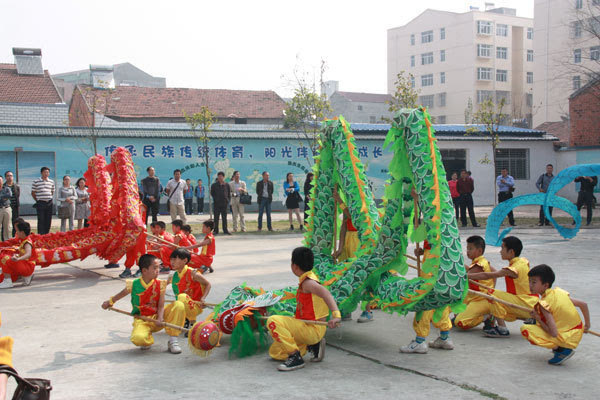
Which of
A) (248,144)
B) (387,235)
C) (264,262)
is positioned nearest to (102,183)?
(264,262)

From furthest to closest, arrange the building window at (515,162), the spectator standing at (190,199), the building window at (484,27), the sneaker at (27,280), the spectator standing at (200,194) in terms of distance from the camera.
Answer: the building window at (484,27)
the building window at (515,162)
the spectator standing at (190,199)
the spectator standing at (200,194)
the sneaker at (27,280)

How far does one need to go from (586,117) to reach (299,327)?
25.4 m

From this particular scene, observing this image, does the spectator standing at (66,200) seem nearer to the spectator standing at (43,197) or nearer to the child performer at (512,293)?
the spectator standing at (43,197)

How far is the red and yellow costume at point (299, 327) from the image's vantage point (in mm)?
4609

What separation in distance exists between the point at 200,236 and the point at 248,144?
9756mm

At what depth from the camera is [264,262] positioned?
Result: 10.4 m

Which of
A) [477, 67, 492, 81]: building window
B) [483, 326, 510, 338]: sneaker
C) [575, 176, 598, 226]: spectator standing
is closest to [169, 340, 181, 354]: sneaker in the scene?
[483, 326, 510, 338]: sneaker

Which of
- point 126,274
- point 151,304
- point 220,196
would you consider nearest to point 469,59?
point 220,196

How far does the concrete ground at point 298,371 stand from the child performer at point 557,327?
0.16m

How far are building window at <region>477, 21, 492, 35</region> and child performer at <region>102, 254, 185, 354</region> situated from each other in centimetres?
5110

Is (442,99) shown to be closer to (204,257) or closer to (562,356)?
(204,257)

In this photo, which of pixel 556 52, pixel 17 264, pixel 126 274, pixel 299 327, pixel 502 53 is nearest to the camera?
pixel 299 327

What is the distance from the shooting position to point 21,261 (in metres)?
8.45

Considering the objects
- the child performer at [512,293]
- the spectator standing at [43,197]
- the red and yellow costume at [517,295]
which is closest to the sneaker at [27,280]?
the spectator standing at [43,197]
